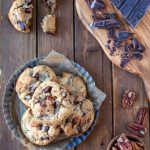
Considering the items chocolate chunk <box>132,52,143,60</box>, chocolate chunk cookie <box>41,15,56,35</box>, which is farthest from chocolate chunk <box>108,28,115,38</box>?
chocolate chunk cookie <box>41,15,56,35</box>

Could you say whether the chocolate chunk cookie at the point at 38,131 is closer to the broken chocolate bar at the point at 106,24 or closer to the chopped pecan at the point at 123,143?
the chopped pecan at the point at 123,143

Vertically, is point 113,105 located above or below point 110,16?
below

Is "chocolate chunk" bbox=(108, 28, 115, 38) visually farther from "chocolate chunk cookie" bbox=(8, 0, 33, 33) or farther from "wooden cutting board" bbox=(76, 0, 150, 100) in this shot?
"chocolate chunk cookie" bbox=(8, 0, 33, 33)

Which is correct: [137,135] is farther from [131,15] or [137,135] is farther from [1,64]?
[1,64]

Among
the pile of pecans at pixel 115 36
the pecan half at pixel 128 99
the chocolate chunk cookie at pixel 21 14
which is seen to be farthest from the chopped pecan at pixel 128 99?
the chocolate chunk cookie at pixel 21 14

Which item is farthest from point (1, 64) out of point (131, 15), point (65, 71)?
point (131, 15)

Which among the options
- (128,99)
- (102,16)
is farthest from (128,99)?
(102,16)

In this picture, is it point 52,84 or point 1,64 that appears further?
point 1,64
